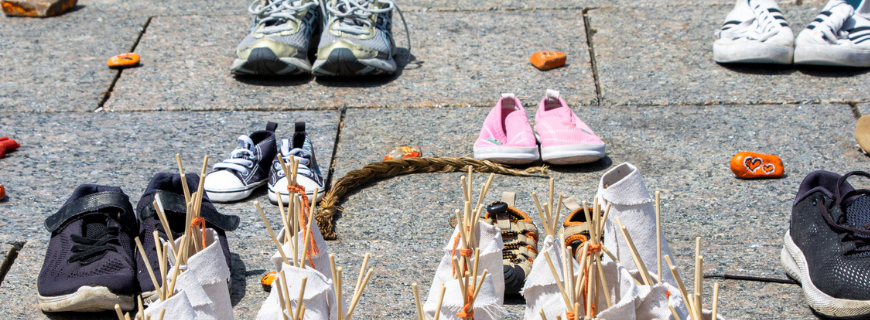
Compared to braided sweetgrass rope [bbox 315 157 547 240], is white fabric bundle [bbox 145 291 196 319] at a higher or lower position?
higher

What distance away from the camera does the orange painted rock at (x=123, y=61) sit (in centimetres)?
382

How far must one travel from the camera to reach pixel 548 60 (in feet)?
12.0

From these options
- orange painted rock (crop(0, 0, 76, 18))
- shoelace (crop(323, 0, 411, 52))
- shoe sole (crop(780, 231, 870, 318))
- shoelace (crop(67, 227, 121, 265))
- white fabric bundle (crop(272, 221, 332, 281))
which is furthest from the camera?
orange painted rock (crop(0, 0, 76, 18))

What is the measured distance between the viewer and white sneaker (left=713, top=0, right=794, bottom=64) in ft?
11.3

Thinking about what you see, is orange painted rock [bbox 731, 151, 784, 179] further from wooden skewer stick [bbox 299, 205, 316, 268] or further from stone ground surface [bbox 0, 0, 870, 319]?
wooden skewer stick [bbox 299, 205, 316, 268]

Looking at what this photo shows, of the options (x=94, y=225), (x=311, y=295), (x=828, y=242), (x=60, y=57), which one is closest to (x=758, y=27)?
(x=828, y=242)

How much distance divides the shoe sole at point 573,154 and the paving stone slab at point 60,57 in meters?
2.25

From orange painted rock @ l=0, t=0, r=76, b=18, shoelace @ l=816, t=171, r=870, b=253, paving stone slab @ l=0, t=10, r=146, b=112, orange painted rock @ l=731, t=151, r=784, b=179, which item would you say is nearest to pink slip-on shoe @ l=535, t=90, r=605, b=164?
orange painted rock @ l=731, t=151, r=784, b=179

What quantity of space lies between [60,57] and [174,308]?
3263 millimetres

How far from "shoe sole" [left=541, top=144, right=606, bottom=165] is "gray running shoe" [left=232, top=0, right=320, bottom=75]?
146 cm

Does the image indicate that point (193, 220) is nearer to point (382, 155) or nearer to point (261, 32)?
point (382, 155)

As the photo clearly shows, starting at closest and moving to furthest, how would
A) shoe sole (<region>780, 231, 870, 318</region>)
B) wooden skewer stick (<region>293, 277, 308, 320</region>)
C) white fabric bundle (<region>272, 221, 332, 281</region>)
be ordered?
1. wooden skewer stick (<region>293, 277, 308, 320</region>)
2. white fabric bundle (<region>272, 221, 332, 281</region>)
3. shoe sole (<region>780, 231, 870, 318</region>)

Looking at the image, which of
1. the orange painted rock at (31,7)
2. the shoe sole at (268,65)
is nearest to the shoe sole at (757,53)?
the shoe sole at (268,65)

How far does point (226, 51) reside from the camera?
13.3 ft
